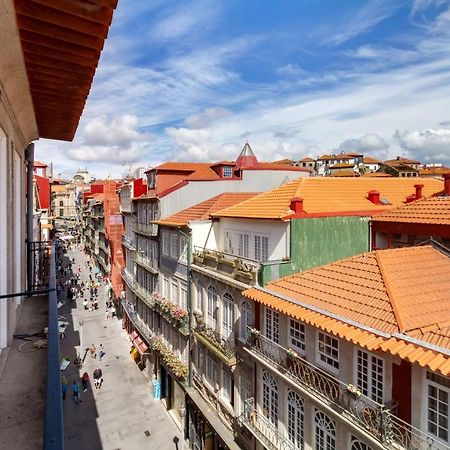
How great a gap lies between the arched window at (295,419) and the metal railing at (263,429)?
212 mm

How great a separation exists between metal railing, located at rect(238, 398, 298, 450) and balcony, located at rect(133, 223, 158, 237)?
14910 mm

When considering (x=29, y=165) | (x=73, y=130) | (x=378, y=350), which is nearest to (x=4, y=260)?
(x=73, y=130)

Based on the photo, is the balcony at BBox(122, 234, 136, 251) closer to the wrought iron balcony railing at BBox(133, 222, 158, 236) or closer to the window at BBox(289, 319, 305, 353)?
the wrought iron balcony railing at BBox(133, 222, 158, 236)

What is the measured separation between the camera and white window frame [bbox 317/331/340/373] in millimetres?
11477

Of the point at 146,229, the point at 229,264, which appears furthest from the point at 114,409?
the point at 229,264

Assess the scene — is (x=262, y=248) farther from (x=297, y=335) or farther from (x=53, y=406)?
(x=53, y=406)

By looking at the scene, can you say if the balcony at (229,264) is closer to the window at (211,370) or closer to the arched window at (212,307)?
the arched window at (212,307)

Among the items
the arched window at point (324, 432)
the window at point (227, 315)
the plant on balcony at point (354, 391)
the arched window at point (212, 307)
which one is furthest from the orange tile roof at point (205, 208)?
the plant on balcony at point (354, 391)

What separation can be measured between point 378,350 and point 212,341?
36.0 feet

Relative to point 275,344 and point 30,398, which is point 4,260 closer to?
point 30,398

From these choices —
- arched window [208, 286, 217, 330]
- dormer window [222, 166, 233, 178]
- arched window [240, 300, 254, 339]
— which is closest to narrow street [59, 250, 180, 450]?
arched window [208, 286, 217, 330]

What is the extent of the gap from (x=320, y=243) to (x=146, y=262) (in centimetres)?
1837

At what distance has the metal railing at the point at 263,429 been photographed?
529 inches

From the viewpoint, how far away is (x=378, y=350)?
9555 mm
